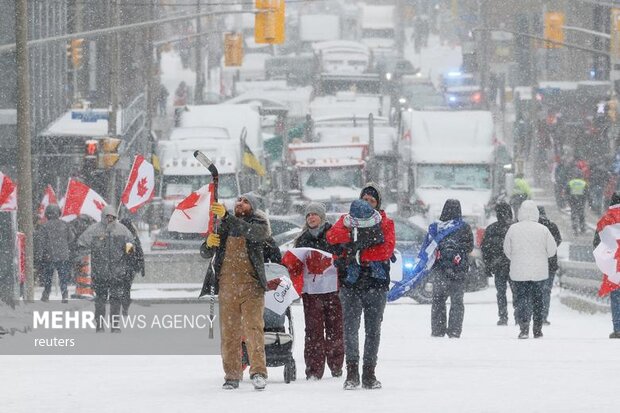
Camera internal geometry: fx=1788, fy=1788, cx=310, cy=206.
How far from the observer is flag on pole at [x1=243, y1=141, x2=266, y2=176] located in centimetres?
4419

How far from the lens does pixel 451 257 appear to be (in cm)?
2028

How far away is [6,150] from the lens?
131 ft

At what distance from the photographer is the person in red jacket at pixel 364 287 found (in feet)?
45.0

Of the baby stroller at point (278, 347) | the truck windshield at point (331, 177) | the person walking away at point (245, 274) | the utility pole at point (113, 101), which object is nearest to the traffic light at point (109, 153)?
the utility pole at point (113, 101)

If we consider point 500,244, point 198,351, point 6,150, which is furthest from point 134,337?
point 6,150

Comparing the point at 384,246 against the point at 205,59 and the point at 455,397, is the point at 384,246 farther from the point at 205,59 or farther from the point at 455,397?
the point at 205,59

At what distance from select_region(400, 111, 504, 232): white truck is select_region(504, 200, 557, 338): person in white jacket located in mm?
22629

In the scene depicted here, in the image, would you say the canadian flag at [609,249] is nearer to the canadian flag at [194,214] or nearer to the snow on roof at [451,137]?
the canadian flag at [194,214]

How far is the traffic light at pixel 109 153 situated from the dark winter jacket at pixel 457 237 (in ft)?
59.3

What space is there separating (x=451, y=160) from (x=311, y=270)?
2923 centimetres

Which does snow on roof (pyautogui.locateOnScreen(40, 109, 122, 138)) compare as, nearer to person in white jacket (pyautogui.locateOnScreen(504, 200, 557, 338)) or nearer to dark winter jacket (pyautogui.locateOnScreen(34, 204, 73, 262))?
dark winter jacket (pyautogui.locateOnScreen(34, 204, 73, 262))

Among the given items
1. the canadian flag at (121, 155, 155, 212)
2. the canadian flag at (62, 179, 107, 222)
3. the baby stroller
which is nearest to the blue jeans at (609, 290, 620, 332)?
the baby stroller

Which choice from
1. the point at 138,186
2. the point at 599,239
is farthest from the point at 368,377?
the point at 138,186

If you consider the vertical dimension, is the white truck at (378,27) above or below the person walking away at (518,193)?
above
